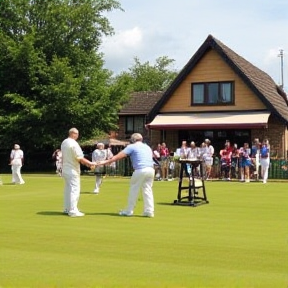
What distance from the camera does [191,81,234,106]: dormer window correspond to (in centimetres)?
3453

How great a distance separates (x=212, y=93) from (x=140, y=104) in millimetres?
11969

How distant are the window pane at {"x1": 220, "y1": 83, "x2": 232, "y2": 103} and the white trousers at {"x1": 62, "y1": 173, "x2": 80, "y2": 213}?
75.2ft

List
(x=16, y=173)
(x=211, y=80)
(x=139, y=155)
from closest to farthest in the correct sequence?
(x=139, y=155), (x=16, y=173), (x=211, y=80)

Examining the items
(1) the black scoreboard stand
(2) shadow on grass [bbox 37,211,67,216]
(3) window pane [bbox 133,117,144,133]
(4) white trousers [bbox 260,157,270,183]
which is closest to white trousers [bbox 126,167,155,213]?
(2) shadow on grass [bbox 37,211,67,216]

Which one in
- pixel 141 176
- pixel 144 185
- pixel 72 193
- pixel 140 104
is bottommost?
pixel 72 193

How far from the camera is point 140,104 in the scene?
46.1 meters

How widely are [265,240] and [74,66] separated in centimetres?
3147

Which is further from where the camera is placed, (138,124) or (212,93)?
(138,124)

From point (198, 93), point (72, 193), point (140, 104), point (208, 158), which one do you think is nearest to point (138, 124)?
point (140, 104)

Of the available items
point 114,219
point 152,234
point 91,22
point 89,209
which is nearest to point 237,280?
point 152,234

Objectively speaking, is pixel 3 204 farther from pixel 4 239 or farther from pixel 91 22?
pixel 91 22

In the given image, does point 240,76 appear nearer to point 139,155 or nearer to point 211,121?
point 211,121

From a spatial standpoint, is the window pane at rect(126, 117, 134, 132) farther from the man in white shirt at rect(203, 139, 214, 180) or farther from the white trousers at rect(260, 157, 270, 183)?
the white trousers at rect(260, 157, 270, 183)

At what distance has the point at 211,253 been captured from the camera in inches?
326
